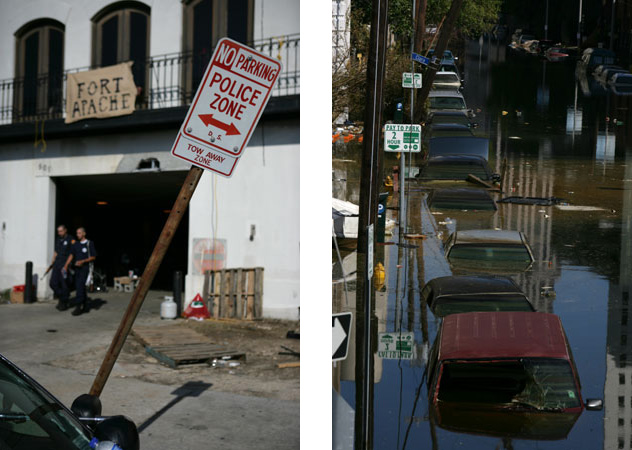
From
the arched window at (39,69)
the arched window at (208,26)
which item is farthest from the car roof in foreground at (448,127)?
the arched window at (39,69)

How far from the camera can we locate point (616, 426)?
7363mm

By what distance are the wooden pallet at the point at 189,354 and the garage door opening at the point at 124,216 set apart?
19.2 feet

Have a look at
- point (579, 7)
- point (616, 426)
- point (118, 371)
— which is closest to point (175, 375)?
point (118, 371)

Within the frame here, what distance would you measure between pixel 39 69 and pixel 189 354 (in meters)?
11.0

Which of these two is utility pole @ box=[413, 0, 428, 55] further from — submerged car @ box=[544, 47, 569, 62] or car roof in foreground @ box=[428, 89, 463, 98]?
submerged car @ box=[544, 47, 569, 62]

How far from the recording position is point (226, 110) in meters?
6.34

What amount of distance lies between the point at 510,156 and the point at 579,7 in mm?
1649

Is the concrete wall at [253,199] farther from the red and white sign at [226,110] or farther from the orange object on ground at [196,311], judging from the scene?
the red and white sign at [226,110]

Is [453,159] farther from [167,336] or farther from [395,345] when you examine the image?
[167,336]

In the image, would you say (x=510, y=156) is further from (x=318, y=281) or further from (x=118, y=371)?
(x=118, y=371)

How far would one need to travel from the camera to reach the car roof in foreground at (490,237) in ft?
27.6

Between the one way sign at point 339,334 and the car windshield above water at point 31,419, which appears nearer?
the car windshield above water at point 31,419

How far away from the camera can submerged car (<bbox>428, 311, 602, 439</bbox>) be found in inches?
292

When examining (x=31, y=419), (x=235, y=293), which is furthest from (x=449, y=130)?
(x=235, y=293)
